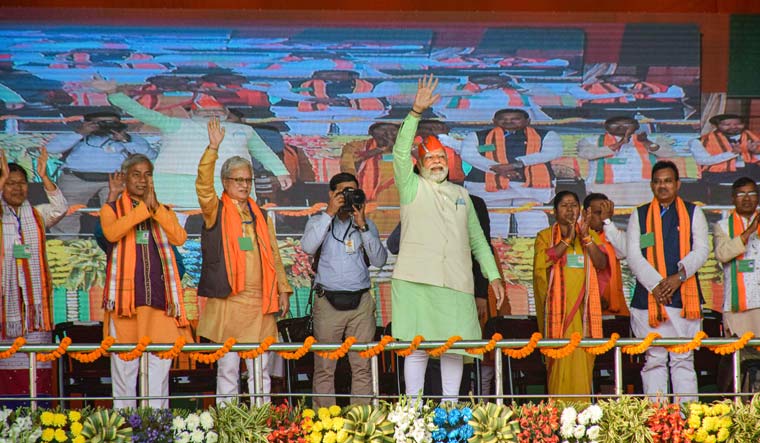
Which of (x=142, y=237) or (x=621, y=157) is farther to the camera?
(x=621, y=157)

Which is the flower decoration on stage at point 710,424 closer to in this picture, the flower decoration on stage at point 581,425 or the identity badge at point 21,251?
the flower decoration on stage at point 581,425

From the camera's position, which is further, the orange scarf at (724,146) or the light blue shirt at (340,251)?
the orange scarf at (724,146)

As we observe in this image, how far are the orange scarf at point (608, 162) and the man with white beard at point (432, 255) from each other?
214cm

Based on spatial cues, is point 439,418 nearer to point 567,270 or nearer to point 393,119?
point 567,270

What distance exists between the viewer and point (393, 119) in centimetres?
752

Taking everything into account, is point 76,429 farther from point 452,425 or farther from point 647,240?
point 647,240

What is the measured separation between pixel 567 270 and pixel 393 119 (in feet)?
5.78

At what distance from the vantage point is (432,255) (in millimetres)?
5566

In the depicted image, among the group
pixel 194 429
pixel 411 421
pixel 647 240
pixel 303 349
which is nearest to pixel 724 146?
pixel 647 240

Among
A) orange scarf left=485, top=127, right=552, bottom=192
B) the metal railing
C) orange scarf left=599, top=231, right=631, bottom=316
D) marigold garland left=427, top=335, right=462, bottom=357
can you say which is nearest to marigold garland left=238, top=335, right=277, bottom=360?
the metal railing

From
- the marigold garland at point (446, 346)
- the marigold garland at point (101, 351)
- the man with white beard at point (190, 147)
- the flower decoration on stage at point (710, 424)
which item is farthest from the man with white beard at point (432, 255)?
the man with white beard at point (190, 147)

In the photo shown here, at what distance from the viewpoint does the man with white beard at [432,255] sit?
5484 millimetres

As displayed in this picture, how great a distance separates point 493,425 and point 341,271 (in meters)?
1.57

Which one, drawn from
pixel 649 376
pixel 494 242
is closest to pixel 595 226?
pixel 494 242
